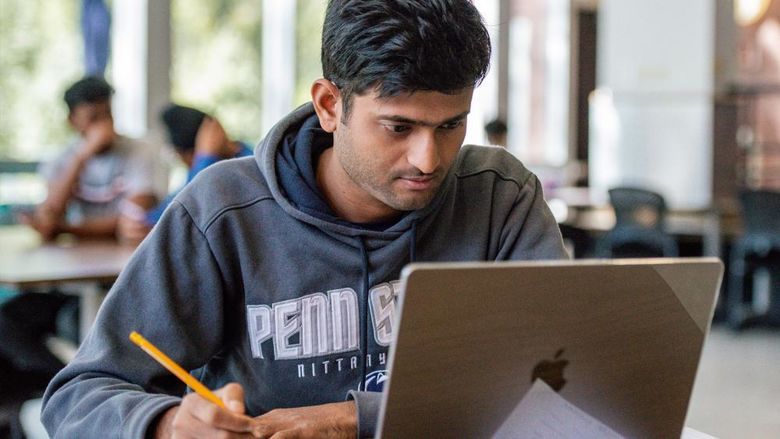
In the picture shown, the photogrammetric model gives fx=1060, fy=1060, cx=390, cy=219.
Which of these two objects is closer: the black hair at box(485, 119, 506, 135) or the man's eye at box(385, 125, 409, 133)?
the man's eye at box(385, 125, 409, 133)

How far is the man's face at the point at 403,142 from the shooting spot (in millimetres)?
1259

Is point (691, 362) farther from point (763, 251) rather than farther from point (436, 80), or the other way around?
point (763, 251)

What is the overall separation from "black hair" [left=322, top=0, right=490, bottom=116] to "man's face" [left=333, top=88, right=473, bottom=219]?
0.02m

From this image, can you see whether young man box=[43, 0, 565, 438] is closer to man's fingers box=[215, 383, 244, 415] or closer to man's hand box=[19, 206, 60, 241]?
man's fingers box=[215, 383, 244, 415]

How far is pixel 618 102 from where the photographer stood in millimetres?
8461

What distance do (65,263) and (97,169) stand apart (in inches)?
53.5

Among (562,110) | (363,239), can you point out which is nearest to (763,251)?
(562,110)

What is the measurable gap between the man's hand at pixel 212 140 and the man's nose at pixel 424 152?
2.28m

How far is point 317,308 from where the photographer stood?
4.59 feet

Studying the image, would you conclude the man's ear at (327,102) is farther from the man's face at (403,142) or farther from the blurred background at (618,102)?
the blurred background at (618,102)

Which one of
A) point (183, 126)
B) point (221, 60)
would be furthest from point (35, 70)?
point (183, 126)

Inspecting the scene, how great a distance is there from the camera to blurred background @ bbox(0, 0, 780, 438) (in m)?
6.75

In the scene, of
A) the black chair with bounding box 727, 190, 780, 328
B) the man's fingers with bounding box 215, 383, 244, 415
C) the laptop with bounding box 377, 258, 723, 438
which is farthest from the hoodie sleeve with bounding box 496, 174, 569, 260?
the black chair with bounding box 727, 190, 780, 328

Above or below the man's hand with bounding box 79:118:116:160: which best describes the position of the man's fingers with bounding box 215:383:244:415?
below
